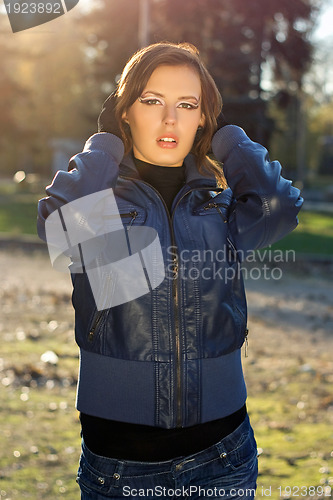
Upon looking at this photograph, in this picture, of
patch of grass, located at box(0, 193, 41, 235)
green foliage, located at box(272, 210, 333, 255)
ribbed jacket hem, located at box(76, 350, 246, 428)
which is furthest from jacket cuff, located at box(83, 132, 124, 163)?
patch of grass, located at box(0, 193, 41, 235)

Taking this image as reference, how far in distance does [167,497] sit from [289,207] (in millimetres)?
1010

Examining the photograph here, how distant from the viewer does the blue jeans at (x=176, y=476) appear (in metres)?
2.12

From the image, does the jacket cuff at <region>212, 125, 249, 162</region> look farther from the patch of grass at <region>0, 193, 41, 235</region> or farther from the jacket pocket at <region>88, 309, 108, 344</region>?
the patch of grass at <region>0, 193, 41, 235</region>

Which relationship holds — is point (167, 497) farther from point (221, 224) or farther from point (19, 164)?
point (19, 164)

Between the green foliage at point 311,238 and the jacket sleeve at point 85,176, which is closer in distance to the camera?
the jacket sleeve at point 85,176

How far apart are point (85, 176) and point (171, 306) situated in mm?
492

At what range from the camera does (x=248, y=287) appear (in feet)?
35.0

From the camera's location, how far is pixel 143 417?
2135 mm

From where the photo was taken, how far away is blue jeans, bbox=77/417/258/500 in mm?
2121

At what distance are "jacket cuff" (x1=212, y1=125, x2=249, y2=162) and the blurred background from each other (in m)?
0.52

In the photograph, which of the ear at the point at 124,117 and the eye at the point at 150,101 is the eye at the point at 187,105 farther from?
the ear at the point at 124,117

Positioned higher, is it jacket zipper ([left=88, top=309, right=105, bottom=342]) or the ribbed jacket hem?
jacket zipper ([left=88, top=309, right=105, bottom=342])

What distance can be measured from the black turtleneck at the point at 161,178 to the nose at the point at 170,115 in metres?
0.17

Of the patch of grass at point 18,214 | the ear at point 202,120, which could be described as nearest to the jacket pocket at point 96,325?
the ear at point 202,120
